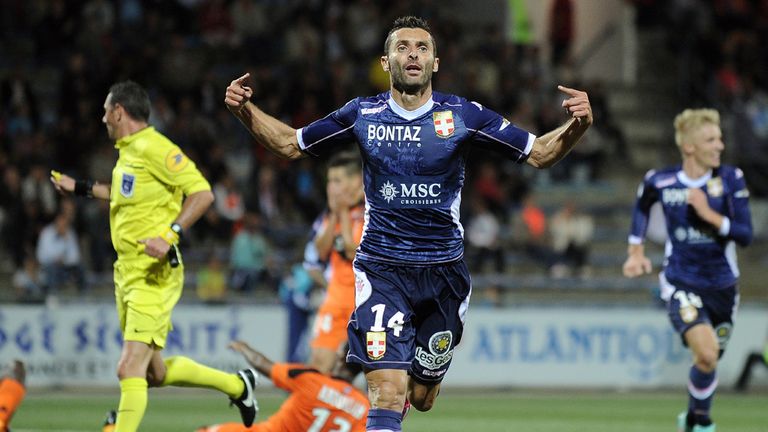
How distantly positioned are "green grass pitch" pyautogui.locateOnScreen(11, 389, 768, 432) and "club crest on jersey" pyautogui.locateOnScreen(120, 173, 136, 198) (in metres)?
3.03

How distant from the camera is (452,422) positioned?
1234cm

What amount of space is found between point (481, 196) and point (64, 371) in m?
7.12

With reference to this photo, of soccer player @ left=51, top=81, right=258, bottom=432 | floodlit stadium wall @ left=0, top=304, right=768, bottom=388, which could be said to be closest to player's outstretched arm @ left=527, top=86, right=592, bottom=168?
soccer player @ left=51, top=81, right=258, bottom=432

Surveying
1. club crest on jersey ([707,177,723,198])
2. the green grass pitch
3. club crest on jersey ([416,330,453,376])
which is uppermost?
club crest on jersey ([707,177,723,198])

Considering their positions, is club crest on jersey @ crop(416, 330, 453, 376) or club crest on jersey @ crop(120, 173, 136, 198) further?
club crest on jersey @ crop(120, 173, 136, 198)

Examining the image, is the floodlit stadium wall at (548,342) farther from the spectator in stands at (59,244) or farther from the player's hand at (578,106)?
the player's hand at (578,106)

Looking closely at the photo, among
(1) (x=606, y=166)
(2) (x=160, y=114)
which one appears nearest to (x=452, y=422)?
(2) (x=160, y=114)

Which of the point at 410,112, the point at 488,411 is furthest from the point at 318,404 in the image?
the point at 488,411

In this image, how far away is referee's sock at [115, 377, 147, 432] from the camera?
8.49 metres

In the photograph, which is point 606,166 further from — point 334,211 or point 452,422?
point 334,211

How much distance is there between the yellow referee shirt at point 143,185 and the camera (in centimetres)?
896

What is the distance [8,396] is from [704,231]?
547 centimetres

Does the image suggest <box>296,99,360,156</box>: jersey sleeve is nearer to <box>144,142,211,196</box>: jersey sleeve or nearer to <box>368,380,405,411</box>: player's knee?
<box>368,380,405,411</box>: player's knee

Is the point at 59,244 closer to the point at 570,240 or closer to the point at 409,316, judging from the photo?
the point at 570,240
